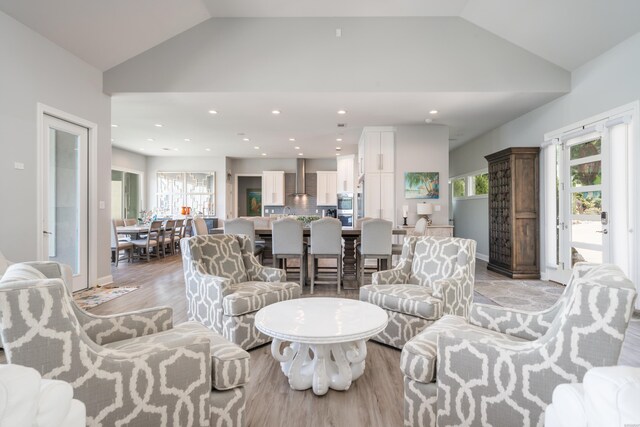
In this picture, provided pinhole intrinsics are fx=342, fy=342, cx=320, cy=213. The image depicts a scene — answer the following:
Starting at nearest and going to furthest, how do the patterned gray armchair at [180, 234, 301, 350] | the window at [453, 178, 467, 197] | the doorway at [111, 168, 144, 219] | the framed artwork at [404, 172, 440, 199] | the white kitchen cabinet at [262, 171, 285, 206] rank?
the patterned gray armchair at [180, 234, 301, 350]
the framed artwork at [404, 172, 440, 199]
the window at [453, 178, 467, 197]
the doorway at [111, 168, 144, 219]
the white kitchen cabinet at [262, 171, 285, 206]

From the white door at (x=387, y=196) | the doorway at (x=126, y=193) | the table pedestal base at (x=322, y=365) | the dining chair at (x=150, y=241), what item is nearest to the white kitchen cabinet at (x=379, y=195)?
the white door at (x=387, y=196)

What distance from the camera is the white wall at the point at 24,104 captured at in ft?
11.6

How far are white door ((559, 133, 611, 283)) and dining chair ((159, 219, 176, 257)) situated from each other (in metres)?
7.79

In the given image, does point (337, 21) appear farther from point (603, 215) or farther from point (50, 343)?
point (50, 343)

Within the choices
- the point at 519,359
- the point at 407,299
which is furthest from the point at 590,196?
the point at 519,359

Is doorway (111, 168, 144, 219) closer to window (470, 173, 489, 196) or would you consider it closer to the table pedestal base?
the table pedestal base

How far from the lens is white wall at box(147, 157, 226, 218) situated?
10859 mm

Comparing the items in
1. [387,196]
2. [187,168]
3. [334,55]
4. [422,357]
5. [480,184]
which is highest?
[334,55]

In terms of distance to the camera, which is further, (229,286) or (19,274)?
(229,286)

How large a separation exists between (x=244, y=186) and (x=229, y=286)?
31.2ft

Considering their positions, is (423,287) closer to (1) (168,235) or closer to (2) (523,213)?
(2) (523,213)

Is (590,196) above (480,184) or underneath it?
underneath

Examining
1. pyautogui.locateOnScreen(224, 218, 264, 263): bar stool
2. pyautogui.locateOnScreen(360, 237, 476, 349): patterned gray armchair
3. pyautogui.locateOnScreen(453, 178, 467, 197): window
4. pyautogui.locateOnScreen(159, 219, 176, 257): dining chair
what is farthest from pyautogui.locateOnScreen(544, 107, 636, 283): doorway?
pyautogui.locateOnScreen(159, 219, 176, 257): dining chair

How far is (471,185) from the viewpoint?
28.4ft
